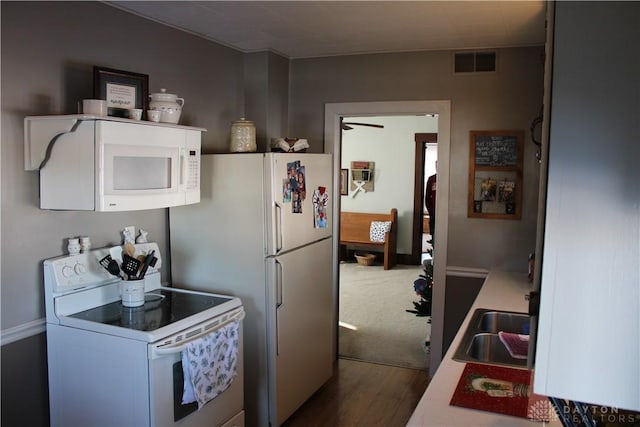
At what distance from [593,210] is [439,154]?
2.95m

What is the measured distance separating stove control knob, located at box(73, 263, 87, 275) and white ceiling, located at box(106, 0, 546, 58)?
1314 millimetres

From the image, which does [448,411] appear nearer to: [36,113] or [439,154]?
[36,113]

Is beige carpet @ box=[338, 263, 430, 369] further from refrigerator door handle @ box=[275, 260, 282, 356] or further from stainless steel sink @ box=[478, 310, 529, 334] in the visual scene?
stainless steel sink @ box=[478, 310, 529, 334]

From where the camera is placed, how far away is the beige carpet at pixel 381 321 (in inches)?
173

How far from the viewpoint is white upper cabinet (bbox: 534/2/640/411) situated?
2.58 feet

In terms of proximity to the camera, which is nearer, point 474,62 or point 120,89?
point 120,89

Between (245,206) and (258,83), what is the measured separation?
118cm

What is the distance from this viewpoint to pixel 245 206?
2961 millimetres

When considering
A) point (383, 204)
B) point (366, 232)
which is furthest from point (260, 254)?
point (383, 204)

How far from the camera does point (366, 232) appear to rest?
319 inches

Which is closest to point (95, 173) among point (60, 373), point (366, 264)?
point (60, 373)

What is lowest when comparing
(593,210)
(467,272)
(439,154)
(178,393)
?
(178,393)

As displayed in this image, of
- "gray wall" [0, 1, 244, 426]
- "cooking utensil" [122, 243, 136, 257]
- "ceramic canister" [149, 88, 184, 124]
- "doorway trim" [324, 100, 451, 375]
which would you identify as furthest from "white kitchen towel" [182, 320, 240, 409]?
"doorway trim" [324, 100, 451, 375]

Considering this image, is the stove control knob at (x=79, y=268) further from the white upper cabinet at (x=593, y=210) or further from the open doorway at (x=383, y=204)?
the open doorway at (x=383, y=204)
